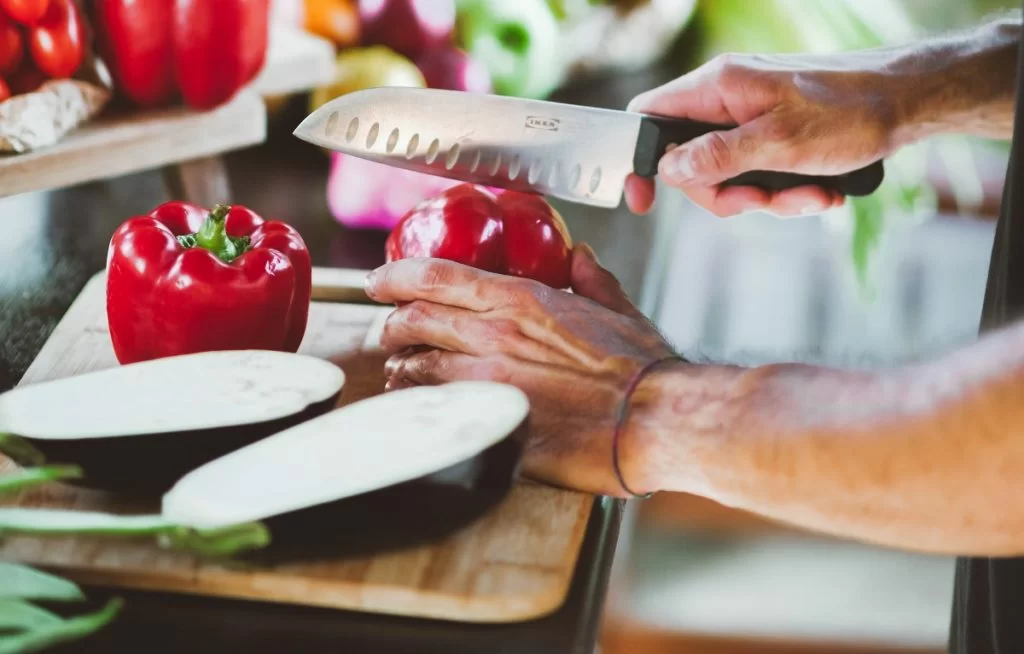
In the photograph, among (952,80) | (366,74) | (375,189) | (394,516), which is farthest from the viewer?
(366,74)

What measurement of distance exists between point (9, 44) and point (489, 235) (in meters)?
0.59

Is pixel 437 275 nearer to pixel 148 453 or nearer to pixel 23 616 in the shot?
pixel 148 453

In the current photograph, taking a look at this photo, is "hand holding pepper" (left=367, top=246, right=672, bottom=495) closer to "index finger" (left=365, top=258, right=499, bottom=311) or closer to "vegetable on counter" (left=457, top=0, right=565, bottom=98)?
"index finger" (left=365, top=258, right=499, bottom=311)

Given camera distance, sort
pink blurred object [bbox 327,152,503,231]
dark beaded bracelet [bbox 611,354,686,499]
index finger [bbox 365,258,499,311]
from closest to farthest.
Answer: dark beaded bracelet [bbox 611,354,686,499] < index finger [bbox 365,258,499,311] < pink blurred object [bbox 327,152,503,231]

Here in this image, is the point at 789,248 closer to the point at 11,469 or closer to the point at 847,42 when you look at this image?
the point at 847,42

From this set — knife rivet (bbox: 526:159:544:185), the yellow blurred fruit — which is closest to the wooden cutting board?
knife rivet (bbox: 526:159:544:185)

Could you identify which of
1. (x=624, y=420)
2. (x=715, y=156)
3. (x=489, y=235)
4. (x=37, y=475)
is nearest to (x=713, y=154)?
(x=715, y=156)

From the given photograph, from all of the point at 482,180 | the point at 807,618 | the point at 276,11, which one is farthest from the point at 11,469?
the point at 807,618

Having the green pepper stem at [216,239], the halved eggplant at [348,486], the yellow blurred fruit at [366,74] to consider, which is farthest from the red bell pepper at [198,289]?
the yellow blurred fruit at [366,74]

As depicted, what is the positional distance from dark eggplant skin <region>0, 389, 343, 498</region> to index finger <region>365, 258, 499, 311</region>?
0.19 metres

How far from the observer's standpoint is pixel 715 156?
1.21 m

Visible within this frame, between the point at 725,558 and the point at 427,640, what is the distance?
123 centimetres

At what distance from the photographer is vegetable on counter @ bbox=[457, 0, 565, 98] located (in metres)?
1.84

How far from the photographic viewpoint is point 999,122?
1.34 meters
